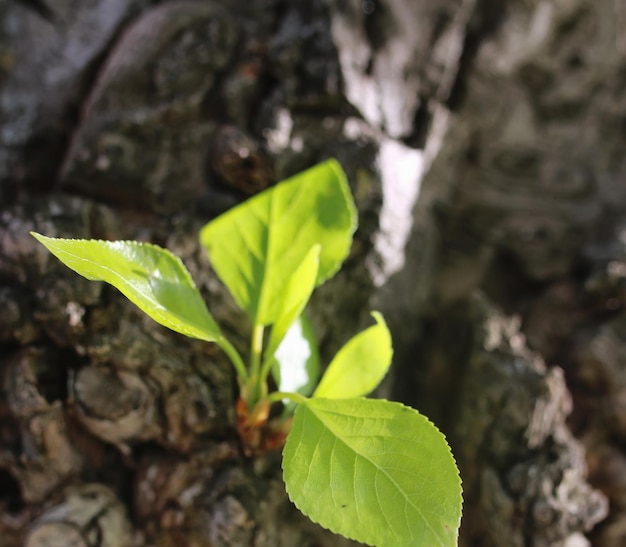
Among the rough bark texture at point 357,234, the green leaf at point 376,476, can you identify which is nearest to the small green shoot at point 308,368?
the green leaf at point 376,476

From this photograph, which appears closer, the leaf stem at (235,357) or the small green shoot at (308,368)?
the small green shoot at (308,368)

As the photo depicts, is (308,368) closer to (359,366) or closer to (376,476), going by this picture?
(359,366)

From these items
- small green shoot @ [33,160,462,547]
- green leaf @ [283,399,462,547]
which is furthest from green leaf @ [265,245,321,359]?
green leaf @ [283,399,462,547]

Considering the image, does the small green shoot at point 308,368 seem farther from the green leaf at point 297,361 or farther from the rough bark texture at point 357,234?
the rough bark texture at point 357,234

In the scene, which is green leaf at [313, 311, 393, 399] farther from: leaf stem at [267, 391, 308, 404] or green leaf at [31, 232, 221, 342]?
green leaf at [31, 232, 221, 342]

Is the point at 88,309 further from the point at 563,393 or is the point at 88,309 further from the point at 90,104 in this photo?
the point at 563,393

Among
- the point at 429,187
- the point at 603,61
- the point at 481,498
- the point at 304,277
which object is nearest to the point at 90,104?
the point at 304,277

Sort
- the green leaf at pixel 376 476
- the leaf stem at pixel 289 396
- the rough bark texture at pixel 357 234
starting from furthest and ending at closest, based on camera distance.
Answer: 1. the rough bark texture at pixel 357 234
2. the leaf stem at pixel 289 396
3. the green leaf at pixel 376 476
